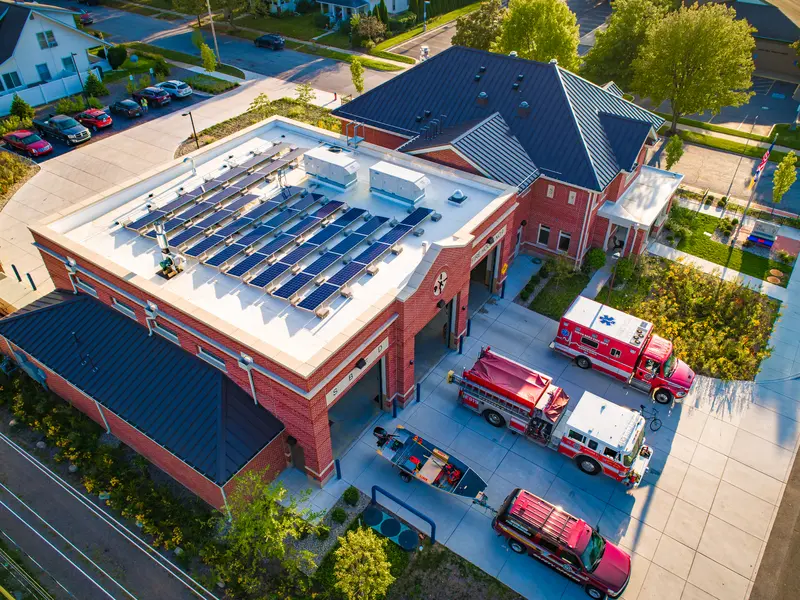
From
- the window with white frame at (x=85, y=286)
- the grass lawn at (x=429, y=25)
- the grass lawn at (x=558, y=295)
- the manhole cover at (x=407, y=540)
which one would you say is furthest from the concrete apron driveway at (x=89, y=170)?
the grass lawn at (x=558, y=295)

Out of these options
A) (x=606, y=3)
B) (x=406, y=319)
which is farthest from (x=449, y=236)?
(x=606, y=3)

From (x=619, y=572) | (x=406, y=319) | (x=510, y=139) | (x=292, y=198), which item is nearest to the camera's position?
(x=619, y=572)

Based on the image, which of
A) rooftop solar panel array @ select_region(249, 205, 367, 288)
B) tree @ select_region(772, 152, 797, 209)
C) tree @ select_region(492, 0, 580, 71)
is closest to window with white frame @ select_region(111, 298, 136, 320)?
rooftop solar panel array @ select_region(249, 205, 367, 288)

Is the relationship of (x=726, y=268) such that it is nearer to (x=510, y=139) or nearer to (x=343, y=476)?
(x=510, y=139)

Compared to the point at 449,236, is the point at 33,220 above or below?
below

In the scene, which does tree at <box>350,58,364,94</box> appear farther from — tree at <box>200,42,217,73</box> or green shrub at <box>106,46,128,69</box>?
green shrub at <box>106,46,128,69</box>

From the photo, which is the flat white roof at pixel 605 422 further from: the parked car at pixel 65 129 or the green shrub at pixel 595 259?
the parked car at pixel 65 129
